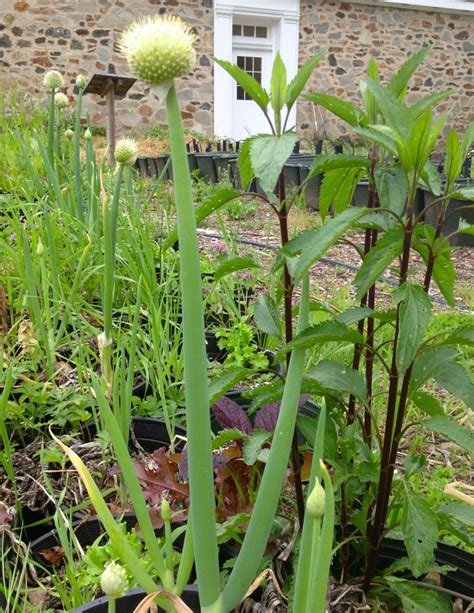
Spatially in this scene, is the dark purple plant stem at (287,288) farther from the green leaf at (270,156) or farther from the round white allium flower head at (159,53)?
the round white allium flower head at (159,53)

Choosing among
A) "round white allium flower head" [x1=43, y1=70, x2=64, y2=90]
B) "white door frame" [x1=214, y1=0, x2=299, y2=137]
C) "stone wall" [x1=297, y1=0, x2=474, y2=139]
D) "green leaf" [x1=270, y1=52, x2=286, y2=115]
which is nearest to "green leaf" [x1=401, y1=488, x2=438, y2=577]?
"green leaf" [x1=270, y1=52, x2=286, y2=115]

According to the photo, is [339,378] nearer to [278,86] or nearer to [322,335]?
[322,335]

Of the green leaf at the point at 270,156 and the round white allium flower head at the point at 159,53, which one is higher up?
the round white allium flower head at the point at 159,53

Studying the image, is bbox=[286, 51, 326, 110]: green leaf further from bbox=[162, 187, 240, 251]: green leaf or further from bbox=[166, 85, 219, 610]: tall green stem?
bbox=[166, 85, 219, 610]: tall green stem

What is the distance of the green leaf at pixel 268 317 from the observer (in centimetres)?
96

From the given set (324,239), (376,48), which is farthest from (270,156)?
(376,48)

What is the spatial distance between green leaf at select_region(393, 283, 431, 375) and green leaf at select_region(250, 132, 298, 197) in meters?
0.20

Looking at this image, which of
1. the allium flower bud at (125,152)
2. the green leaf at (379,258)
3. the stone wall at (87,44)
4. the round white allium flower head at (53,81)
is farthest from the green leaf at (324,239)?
the stone wall at (87,44)

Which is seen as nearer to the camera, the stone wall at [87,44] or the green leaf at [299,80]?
the green leaf at [299,80]

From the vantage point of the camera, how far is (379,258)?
0.77 m

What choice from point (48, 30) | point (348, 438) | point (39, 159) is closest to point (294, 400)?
point (348, 438)

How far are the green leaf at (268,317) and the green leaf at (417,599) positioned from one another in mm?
401

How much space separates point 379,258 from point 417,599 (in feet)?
1.67

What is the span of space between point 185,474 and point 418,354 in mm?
499
